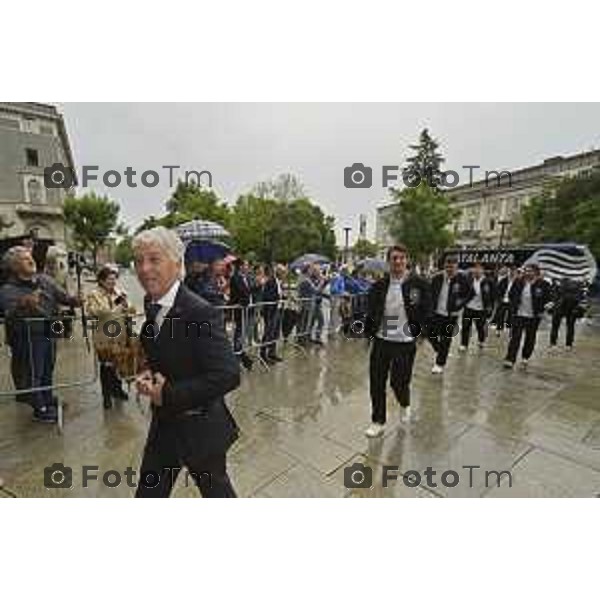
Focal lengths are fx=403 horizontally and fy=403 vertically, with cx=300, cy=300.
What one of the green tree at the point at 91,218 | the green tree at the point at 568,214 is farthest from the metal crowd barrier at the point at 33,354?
the green tree at the point at 91,218

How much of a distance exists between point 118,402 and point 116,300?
117cm

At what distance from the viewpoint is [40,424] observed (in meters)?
4.01

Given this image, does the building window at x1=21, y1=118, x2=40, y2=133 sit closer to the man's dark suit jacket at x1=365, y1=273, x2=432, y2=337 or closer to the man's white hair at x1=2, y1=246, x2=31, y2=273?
the man's white hair at x1=2, y1=246, x2=31, y2=273

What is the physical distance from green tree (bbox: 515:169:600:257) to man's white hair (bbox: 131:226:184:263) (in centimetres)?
2774

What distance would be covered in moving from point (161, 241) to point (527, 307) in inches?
243

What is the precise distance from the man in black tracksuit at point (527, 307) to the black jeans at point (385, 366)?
3390 millimetres

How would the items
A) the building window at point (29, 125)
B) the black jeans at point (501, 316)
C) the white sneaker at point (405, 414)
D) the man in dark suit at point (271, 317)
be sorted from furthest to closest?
the building window at point (29, 125)
the black jeans at point (501, 316)
the man in dark suit at point (271, 317)
the white sneaker at point (405, 414)

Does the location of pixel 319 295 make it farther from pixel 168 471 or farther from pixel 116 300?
pixel 168 471

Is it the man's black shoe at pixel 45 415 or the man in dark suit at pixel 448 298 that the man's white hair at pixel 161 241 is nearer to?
the man's black shoe at pixel 45 415

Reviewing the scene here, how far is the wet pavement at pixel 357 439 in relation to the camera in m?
3.09

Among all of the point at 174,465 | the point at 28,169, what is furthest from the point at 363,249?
the point at 174,465

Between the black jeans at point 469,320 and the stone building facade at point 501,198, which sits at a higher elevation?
the stone building facade at point 501,198
